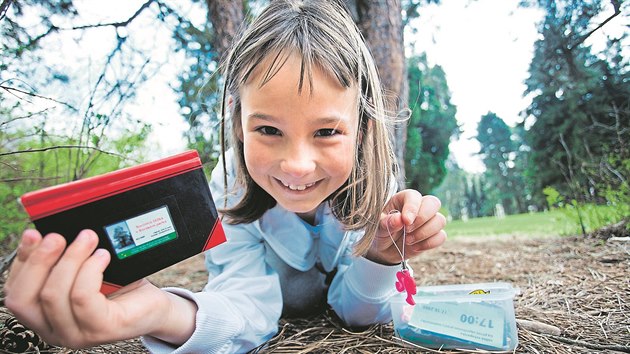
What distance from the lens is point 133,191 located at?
79cm

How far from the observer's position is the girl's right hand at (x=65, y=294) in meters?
0.66

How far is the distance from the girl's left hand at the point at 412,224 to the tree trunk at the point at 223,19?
171 centimetres

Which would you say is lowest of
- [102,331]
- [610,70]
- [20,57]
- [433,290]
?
[433,290]

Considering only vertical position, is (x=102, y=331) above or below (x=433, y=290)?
above

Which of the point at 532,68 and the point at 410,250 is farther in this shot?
the point at 532,68

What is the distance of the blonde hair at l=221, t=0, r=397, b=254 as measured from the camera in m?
1.04

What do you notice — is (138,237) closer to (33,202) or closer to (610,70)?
(33,202)

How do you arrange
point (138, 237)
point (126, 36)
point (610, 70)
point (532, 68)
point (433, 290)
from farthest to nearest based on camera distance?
point (532, 68), point (610, 70), point (126, 36), point (433, 290), point (138, 237)

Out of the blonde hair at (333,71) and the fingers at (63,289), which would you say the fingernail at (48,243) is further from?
the blonde hair at (333,71)

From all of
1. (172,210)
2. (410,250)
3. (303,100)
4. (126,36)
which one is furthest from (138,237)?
(126,36)

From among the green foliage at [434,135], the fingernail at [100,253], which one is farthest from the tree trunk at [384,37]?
the green foliage at [434,135]

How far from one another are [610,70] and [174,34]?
3.79 m

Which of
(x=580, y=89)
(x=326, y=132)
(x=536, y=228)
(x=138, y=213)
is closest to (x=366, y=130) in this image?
(x=326, y=132)

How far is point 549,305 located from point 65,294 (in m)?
1.56
